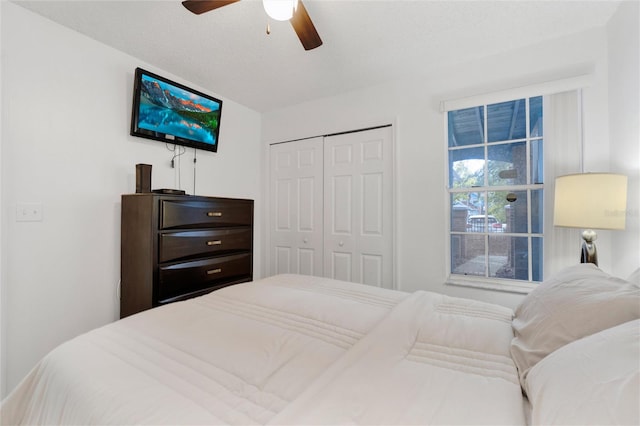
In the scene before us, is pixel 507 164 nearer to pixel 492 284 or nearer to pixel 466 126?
pixel 466 126

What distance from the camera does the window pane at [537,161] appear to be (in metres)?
2.18

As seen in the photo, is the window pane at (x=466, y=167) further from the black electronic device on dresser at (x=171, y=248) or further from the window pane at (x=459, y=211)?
the black electronic device on dresser at (x=171, y=248)

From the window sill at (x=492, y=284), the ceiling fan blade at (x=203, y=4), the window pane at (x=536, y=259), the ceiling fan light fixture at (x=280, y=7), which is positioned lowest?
the window sill at (x=492, y=284)

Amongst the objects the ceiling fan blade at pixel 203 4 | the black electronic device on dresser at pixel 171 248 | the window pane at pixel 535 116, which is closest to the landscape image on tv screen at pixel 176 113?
the black electronic device on dresser at pixel 171 248

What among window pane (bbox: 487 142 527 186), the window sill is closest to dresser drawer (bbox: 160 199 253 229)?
the window sill

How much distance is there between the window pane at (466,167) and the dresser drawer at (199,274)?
2110 mm

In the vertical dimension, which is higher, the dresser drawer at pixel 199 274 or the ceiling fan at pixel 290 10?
the ceiling fan at pixel 290 10

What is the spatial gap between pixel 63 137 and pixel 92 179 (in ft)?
1.07

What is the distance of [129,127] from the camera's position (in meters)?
2.29

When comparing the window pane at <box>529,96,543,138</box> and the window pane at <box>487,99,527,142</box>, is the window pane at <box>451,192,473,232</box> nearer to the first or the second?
the window pane at <box>487,99,527,142</box>

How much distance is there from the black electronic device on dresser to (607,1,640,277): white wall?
9.26 ft

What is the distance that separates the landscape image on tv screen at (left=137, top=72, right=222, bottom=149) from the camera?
2.27 meters

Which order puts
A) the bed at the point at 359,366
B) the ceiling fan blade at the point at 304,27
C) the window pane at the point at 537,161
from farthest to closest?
the window pane at the point at 537,161 → the ceiling fan blade at the point at 304,27 → the bed at the point at 359,366

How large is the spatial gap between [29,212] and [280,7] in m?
2.02
